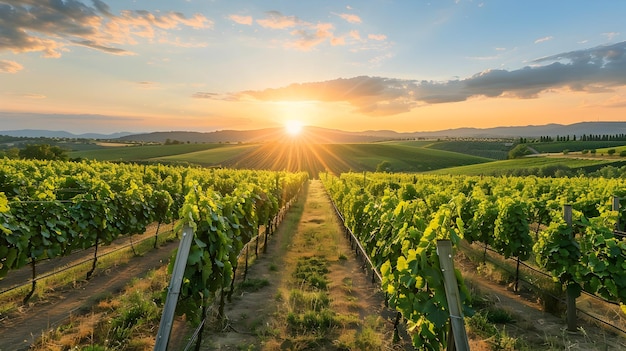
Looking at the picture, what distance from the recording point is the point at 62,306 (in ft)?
26.1

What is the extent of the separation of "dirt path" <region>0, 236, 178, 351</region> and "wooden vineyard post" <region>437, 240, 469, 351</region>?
6.33 m

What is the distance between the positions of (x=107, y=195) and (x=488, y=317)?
9953 millimetres

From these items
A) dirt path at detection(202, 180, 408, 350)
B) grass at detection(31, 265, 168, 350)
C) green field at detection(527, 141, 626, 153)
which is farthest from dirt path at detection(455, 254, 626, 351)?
green field at detection(527, 141, 626, 153)

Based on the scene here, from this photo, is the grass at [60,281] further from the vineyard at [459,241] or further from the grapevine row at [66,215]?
the vineyard at [459,241]

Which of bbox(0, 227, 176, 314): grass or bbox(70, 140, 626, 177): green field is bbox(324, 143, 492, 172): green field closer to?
bbox(70, 140, 626, 177): green field

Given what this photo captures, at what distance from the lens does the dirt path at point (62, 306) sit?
6433 mm

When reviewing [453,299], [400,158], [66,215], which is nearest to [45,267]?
Result: [66,215]

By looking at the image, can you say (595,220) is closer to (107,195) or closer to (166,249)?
(107,195)

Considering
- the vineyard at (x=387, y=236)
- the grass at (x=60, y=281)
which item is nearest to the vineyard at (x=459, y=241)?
the vineyard at (x=387, y=236)

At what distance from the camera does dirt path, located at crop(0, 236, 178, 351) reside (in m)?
6.43

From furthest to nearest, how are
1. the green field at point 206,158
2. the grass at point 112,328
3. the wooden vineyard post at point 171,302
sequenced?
the green field at point 206,158
the grass at point 112,328
the wooden vineyard post at point 171,302

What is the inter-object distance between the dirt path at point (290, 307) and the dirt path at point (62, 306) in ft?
9.64

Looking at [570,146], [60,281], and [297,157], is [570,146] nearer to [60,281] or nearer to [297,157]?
[297,157]

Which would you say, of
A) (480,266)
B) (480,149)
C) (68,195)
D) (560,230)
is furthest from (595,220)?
(480,149)
